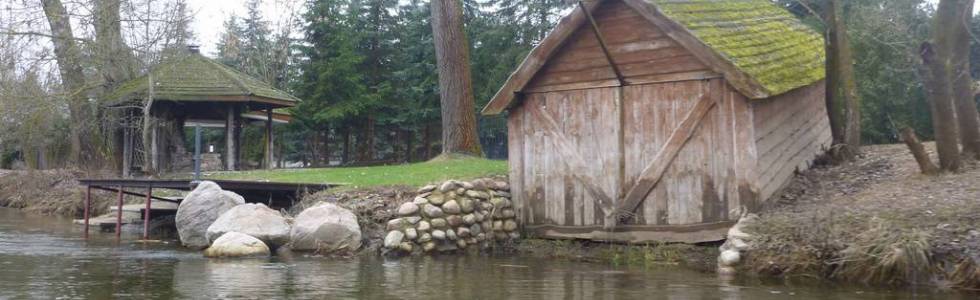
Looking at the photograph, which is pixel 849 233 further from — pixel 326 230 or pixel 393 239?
pixel 326 230

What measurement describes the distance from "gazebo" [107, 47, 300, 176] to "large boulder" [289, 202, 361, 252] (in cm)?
1268

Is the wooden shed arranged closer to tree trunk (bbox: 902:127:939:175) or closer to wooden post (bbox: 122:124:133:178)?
tree trunk (bbox: 902:127:939:175)

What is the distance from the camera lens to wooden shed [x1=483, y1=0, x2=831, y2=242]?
12531 mm

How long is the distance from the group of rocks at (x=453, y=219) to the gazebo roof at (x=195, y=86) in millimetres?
13335

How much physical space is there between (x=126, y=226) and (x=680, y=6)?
13.4 m

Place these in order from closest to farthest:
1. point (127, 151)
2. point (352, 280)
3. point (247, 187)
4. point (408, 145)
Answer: point (352, 280) < point (247, 187) < point (127, 151) < point (408, 145)

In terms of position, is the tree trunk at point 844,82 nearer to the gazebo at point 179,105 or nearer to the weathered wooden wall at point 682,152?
the weathered wooden wall at point 682,152

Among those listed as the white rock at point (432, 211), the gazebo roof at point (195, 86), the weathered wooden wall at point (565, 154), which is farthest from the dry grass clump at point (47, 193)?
the weathered wooden wall at point (565, 154)

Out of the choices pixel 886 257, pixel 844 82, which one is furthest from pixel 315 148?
pixel 886 257

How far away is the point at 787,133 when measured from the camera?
1381 cm

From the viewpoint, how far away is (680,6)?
1396 cm

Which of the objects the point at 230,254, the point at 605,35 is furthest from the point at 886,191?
the point at 230,254

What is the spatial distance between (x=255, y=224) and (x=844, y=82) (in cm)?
1011

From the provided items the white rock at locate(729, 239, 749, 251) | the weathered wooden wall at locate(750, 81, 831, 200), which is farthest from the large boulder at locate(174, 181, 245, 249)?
the weathered wooden wall at locate(750, 81, 831, 200)
